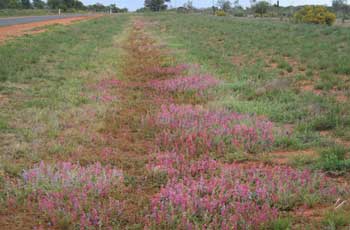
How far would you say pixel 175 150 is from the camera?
20.7 feet

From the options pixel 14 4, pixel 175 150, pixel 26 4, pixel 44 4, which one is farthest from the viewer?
pixel 44 4

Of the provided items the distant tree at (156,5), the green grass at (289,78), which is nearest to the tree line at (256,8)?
the distant tree at (156,5)

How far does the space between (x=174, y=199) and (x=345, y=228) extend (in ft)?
6.15

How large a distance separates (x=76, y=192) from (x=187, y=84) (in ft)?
21.8

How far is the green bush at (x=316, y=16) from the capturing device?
41500 mm

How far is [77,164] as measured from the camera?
5555 millimetres

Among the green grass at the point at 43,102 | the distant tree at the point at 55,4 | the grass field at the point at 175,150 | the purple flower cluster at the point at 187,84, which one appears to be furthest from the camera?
the distant tree at the point at 55,4

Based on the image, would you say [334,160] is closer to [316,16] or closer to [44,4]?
[316,16]

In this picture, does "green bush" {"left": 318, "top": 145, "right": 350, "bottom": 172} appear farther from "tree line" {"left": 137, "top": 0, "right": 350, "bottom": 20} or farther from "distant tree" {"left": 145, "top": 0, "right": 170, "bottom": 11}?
"distant tree" {"left": 145, "top": 0, "right": 170, "bottom": 11}

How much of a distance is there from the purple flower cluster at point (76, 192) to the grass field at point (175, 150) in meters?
0.02

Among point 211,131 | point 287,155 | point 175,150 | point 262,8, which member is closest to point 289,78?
point 211,131

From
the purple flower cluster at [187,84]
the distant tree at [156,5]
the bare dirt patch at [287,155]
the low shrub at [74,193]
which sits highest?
the distant tree at [156,5]

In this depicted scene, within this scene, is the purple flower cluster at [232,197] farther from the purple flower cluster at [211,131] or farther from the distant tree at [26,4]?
the distant tree at [26,4]

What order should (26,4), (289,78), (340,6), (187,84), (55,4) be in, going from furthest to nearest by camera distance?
(26,4) < (55,4) < (340,6) < (289,78) < (187,84)
